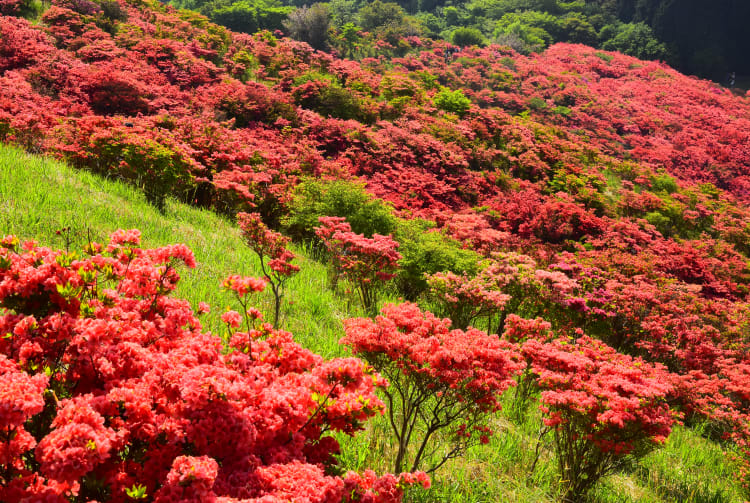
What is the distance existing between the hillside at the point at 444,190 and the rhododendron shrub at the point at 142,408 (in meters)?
0.09

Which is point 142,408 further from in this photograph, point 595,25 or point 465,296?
point 595,25

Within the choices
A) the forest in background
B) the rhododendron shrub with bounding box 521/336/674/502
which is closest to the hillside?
the rhododendron shrub with bounding box 521/336/674/502

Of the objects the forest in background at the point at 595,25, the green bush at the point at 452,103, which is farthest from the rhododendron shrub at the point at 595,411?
the forest in background at the point at 595,25

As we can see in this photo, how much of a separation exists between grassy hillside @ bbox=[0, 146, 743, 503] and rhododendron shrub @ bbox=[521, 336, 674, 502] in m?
0.36

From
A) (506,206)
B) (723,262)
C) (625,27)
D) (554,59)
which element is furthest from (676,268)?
(625,27)

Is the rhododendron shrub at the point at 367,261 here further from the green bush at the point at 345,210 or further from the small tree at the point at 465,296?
the green bush at the point at 345,210

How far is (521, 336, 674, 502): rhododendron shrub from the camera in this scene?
133 inches

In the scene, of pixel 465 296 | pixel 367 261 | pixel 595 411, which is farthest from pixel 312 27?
pixel 595 411

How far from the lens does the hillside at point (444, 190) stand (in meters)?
5.48

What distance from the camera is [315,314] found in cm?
563

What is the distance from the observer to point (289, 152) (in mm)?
11695

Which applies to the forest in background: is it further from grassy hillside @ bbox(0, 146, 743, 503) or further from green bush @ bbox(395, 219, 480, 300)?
grassy hillside @ bbox(0, 146, 743, 503)

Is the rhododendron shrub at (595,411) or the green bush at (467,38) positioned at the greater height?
the green bush at (467,38)

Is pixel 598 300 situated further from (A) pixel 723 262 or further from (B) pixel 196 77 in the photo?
(B) pixel 196 77
